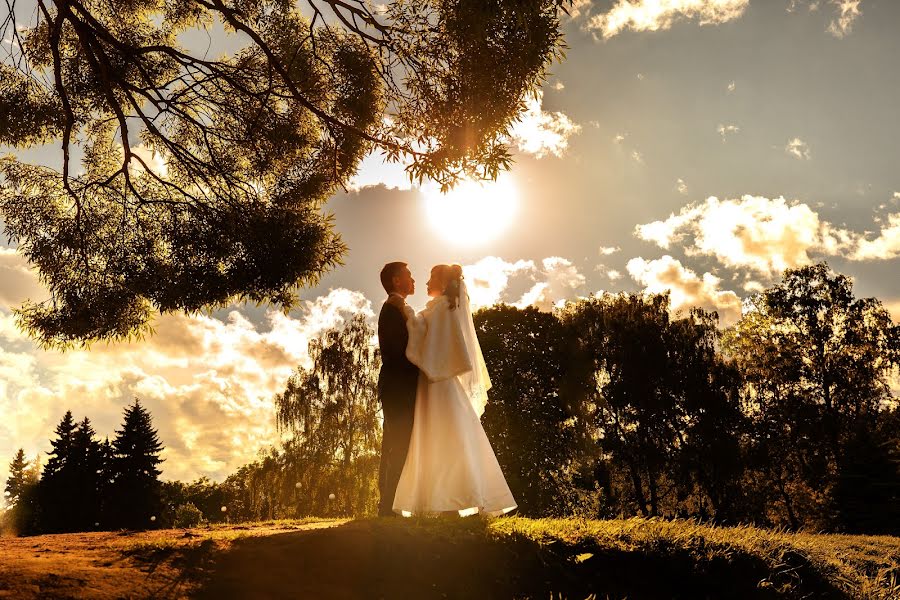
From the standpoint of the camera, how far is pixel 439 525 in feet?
19.9

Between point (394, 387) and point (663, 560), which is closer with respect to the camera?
point (663, 560)

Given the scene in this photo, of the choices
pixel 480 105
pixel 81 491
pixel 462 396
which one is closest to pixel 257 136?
pixel 480 105

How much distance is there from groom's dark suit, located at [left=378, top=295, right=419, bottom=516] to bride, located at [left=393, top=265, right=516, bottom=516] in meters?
0.11

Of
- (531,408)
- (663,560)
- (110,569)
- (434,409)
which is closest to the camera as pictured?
(110,569)

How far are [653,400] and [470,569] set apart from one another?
25.9m

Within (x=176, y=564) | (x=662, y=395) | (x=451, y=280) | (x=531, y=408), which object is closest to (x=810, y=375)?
(x=662, y=395)

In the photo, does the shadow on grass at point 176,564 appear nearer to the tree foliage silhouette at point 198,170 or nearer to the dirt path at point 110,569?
the dirt path at point 110,569

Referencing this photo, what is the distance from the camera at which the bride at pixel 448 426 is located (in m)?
7.44

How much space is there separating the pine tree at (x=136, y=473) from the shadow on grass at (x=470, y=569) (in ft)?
125

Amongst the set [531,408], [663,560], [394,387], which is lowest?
[663,560]

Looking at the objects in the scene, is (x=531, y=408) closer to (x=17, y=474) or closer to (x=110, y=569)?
(x=110, y=569)

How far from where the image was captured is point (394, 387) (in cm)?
798

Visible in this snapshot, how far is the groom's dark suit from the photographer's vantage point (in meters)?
7.87

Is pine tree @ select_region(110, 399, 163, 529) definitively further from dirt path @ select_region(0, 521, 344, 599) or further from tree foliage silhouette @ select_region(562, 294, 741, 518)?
dirt path @ select_region(0, 521, 344, 599)
